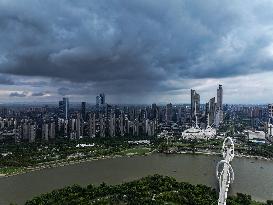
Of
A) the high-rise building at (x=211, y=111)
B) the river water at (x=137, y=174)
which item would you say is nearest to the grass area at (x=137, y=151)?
the river water at (x=137, y=174)

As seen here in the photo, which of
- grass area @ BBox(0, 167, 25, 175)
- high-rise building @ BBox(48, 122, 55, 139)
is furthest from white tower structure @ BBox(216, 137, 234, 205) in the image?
high-rise building @ BBox(48, 122, 55, 139)

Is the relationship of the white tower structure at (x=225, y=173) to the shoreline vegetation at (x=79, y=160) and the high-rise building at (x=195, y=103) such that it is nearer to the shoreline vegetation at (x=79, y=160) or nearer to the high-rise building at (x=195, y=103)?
the shoreline vegetation at (x=79, y=160)

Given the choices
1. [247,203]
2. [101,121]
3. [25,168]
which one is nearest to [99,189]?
[247,203]

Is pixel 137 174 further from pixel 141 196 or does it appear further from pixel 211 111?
pixel 211 111

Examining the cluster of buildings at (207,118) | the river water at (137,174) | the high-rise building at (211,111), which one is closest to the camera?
the river water at (137,174)

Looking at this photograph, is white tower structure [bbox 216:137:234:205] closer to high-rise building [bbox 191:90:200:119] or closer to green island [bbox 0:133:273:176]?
green island [bbox 0:133:273:176]
